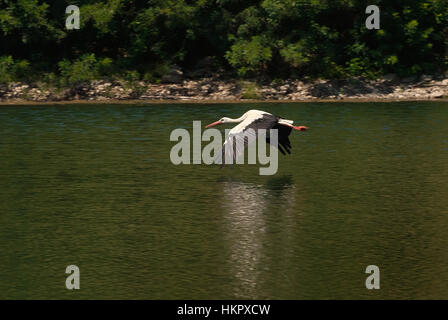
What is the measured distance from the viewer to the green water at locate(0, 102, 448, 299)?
40.1 ft

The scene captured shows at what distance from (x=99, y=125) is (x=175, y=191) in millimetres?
13128

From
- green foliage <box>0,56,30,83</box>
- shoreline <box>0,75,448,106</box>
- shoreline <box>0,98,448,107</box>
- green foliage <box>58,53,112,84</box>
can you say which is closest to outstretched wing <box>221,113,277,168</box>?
shoreline <box>0,98,448,107</box>

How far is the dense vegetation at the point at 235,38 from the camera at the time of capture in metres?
41.4

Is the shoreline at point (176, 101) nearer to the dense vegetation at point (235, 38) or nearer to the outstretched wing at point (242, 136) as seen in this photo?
the dense vegetation at point (235, 38)

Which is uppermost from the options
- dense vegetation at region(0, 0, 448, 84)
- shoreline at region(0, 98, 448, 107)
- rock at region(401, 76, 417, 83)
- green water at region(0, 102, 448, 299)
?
dense vegetation at region(0, 0, 448, 84)

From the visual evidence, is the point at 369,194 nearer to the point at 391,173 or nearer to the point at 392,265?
the point at 391,173

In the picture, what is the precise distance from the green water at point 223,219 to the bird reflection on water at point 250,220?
3cm

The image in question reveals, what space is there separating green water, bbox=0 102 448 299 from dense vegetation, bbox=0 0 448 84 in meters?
13.9

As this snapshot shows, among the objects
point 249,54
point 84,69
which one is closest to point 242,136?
point 249,54

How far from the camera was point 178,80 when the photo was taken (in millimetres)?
42344

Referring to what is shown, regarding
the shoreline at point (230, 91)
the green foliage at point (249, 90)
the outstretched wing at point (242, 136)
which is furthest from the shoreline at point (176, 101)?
the outstretched wing at point (242, 136)

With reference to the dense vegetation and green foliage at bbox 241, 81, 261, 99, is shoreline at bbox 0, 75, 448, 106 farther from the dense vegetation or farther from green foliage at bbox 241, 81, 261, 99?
the dense vegetation

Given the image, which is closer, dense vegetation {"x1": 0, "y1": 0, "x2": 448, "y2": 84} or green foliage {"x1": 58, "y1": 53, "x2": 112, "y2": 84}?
dense vegetation {"x1": 0, "y1": 0, "x2": 448, "y2": 84}
